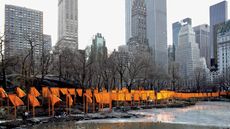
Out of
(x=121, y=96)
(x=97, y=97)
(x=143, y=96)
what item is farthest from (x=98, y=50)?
(x=97, y=97)

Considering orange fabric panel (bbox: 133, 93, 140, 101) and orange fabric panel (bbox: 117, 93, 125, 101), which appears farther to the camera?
orange fabric panel (bbox: 133, 93, 140, 101)

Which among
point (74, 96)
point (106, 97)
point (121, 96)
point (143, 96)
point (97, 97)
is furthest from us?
point (143, 96)

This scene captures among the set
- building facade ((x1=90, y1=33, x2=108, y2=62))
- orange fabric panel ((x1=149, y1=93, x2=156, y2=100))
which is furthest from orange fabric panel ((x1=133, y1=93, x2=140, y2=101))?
building facade ((x1=90, y1=33, x2=108, y2=62))

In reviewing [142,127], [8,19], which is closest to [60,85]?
[142,127]

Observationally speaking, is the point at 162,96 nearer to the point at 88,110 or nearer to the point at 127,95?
the point at 127,95

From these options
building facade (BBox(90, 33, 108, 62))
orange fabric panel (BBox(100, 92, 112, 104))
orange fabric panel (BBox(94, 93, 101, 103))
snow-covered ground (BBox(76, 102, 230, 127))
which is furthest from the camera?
building facade (BBox(90, 33, 108, 62))

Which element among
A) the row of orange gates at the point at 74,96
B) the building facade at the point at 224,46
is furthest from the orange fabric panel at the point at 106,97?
the building facade at the point at 224,46

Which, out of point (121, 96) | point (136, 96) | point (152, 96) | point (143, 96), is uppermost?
point (121, 96)

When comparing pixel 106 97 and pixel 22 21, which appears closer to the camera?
pixel 106 97

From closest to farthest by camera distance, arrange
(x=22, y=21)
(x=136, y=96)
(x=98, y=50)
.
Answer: (x=136, y=96) < (x=98, y=50) < (x=22, y=21)

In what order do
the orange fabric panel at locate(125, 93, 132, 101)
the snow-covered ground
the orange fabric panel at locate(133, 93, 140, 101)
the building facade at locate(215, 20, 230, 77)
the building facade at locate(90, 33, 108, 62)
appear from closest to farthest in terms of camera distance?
the snow-covered ground → the orange fabric panel at locate(125, 93, 132, 101) → the orange fabric panel at locate(133, 93, 140, 101) → the building facade at locate(90, 33, 108, 62) → the building facade at locate(215, 20, 230, 77)

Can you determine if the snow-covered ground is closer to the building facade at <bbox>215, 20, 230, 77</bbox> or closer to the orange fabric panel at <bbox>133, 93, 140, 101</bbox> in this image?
the orange fabric panel at <bbox>133, 93, 140, 101</bbox>

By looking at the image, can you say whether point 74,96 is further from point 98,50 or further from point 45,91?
point 98,50

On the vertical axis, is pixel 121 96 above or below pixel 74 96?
below
